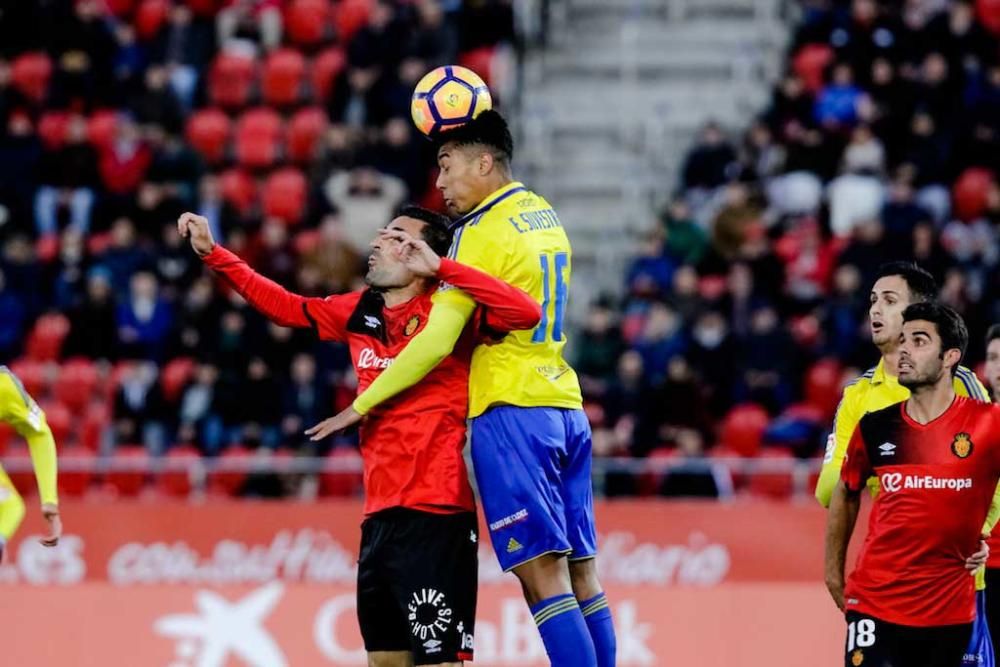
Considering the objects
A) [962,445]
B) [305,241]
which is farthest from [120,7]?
[962,445]

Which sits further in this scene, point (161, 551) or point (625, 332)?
point (625, 332)

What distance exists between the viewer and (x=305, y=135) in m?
20.3

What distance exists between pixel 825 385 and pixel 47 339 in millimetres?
7263

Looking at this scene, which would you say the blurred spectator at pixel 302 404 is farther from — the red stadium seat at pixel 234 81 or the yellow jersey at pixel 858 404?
the yellow jersey at pixel 858 404

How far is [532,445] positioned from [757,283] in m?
9.68

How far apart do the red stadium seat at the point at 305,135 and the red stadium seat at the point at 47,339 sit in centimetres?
321

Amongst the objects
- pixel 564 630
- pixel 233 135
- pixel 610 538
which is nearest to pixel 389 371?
pixel 564 630

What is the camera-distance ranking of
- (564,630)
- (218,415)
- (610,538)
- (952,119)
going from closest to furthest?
1. (564,630)
2. (610,538)
3. (218,415)
4. (952,119)

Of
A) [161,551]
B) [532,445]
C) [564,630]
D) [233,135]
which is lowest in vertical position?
[161,551]

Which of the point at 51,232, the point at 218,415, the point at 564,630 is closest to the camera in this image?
the point at 564,630

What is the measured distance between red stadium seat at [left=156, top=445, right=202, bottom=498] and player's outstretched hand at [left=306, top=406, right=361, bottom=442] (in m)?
8.48

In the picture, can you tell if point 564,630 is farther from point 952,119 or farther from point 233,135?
point 233,135

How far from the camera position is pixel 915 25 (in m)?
19.0

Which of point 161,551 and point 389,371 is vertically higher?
point 389,371
